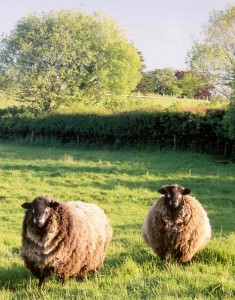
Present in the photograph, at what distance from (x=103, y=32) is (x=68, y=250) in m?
43.9

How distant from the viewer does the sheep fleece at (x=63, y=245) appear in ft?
25.4

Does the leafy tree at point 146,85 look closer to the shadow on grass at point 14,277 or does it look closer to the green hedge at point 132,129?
the green hedge at point 132,129

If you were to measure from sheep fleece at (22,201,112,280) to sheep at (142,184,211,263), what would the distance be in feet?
3.62

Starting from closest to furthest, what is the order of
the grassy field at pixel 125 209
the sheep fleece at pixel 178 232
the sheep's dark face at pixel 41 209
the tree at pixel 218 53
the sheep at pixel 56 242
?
the grassy field at pixel 125 209 → the sheep's dark face at pixel 41 209 → the sheep at pixel 56 242 → the sheep fleece at pixel 178 232 → the tree at pixel 218 53

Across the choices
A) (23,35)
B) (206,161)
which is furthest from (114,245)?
(23,35)

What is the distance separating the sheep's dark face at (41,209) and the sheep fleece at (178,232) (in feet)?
6.66

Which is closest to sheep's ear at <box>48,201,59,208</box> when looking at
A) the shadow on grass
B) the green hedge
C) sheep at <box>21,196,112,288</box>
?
sheep at <box>21,196,112,288</box>

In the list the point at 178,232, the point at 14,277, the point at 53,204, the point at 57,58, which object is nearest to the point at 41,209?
the point at 53,204

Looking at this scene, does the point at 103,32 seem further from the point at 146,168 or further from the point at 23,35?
the point at 146,168

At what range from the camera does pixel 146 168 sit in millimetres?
25297

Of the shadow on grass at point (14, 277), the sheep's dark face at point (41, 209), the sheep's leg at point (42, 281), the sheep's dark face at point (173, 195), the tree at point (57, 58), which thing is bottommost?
the shadow on grass at point (14, 277)

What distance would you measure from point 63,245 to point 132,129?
94.7 ft

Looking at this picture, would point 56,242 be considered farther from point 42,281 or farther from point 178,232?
point 178,232

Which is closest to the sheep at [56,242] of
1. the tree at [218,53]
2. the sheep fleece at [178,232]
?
the sheep fleece at [178,232]
